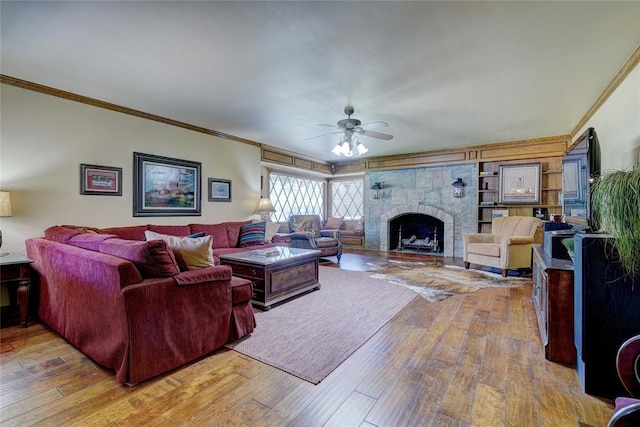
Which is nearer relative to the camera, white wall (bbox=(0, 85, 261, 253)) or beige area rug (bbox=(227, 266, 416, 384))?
beige area rug (bbox=(227, 266, 416, 384))

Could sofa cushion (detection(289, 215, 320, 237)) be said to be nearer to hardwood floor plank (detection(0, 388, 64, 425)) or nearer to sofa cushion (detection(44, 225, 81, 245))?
sofa cushion (detection(44, 225, 81, 245))

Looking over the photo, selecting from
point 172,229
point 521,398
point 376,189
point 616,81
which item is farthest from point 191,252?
point 376,189

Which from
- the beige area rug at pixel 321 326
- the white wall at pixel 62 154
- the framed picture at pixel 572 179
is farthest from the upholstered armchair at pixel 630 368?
the white wall at pixel 62 154

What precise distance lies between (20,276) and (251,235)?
260 cm

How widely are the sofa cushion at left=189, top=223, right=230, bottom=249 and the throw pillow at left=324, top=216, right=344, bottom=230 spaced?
3.35m

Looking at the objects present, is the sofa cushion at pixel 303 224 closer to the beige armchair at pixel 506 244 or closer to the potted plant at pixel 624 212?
the beige armchair at pixel 506 244

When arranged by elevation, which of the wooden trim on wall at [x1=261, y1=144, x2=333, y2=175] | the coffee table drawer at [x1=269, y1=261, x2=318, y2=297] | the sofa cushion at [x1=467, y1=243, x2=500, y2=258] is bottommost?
the coffee table drawer at [x1=269, y1=261, x2=318, y2=297]

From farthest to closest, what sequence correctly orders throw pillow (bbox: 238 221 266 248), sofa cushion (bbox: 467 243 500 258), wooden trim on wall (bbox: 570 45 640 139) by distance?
throw pillow (bbox: 238 221 266 248) → sofa cushion (bbox: 467 243 500 258) → wooden trim on wall (bbox: 570 45 640 139)

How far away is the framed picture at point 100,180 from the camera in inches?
128

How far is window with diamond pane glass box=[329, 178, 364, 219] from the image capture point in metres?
7.83

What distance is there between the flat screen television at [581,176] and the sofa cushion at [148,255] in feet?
10.3

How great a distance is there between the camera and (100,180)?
3.38m

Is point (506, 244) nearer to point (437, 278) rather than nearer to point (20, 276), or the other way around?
point (437, 278)

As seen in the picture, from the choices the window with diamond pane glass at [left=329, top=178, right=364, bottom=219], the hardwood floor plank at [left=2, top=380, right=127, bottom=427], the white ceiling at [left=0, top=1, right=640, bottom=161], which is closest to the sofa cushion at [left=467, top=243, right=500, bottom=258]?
the white ceiling at [left=0, top=1, right=640, bottom=161]
